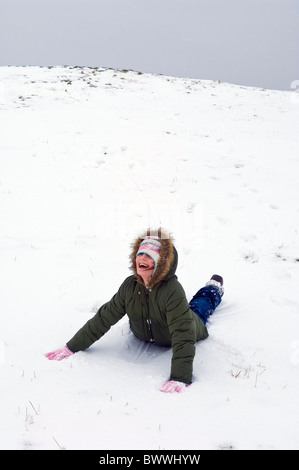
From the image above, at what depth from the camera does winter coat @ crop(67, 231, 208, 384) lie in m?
3.21

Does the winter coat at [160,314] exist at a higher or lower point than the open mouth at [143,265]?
lower

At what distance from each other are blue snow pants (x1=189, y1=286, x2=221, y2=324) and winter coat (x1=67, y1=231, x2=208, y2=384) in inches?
18.6

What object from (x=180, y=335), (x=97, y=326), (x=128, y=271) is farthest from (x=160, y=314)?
(x=128, y=271)

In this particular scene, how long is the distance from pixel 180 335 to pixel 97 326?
933 millimetres

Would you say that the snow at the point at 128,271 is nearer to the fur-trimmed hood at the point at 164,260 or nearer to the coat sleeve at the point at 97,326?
the coat sleeve at the point at 97,326

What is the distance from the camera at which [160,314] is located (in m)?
3.46

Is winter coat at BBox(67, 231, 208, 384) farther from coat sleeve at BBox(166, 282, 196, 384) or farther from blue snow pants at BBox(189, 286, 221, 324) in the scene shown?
blue snow pants at BBox(189, 286, 221, 324)

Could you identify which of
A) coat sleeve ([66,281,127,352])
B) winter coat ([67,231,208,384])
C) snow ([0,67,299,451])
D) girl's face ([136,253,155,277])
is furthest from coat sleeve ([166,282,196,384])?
coat sleeve ([66,281,127,352])

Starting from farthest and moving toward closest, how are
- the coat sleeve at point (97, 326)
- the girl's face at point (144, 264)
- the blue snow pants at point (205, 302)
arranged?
1. the blue snow pants at point (205, 302)
2. the coat sleeve at point (97, 326)
3. the girl's face at point (144, 264)

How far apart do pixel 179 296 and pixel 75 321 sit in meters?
1.60

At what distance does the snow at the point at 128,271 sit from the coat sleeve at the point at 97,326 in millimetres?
131

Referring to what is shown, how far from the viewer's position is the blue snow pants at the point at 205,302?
431 cm

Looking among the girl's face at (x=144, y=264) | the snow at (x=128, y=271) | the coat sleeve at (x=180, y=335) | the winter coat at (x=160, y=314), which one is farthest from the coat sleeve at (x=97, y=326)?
the coat sleeve at (x=180, y=335)
